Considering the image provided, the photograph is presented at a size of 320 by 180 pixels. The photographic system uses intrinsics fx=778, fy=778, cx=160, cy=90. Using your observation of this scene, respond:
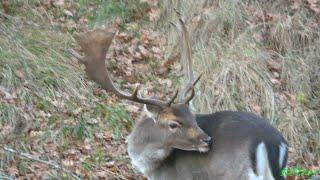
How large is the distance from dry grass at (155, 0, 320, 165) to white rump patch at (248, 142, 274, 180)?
256cm

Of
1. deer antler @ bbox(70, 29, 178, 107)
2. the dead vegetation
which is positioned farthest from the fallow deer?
the dead vegetation

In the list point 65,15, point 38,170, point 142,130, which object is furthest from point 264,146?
point 65,15

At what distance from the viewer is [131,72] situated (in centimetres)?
991

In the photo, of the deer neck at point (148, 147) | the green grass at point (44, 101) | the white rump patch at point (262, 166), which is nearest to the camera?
the white rump patch at point (262, 166)

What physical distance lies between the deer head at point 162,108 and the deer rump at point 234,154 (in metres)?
0.11

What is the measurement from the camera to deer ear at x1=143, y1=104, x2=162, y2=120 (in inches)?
258

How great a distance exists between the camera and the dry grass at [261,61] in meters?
8.88

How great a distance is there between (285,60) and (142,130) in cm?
347

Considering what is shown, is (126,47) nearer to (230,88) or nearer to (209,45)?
(209,45)

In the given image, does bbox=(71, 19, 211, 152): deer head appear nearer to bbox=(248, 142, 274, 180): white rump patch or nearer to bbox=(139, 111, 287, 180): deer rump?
bbox=(139, 111, 287, 180): deer rump

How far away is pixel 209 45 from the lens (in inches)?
392

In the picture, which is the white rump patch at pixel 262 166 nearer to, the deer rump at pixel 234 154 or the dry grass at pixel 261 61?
the deer rump at pixel 234 154

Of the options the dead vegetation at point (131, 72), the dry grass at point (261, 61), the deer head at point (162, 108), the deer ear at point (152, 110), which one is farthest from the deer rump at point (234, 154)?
the dry grass at point (261, 61)

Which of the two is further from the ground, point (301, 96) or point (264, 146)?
point (264, 146)
